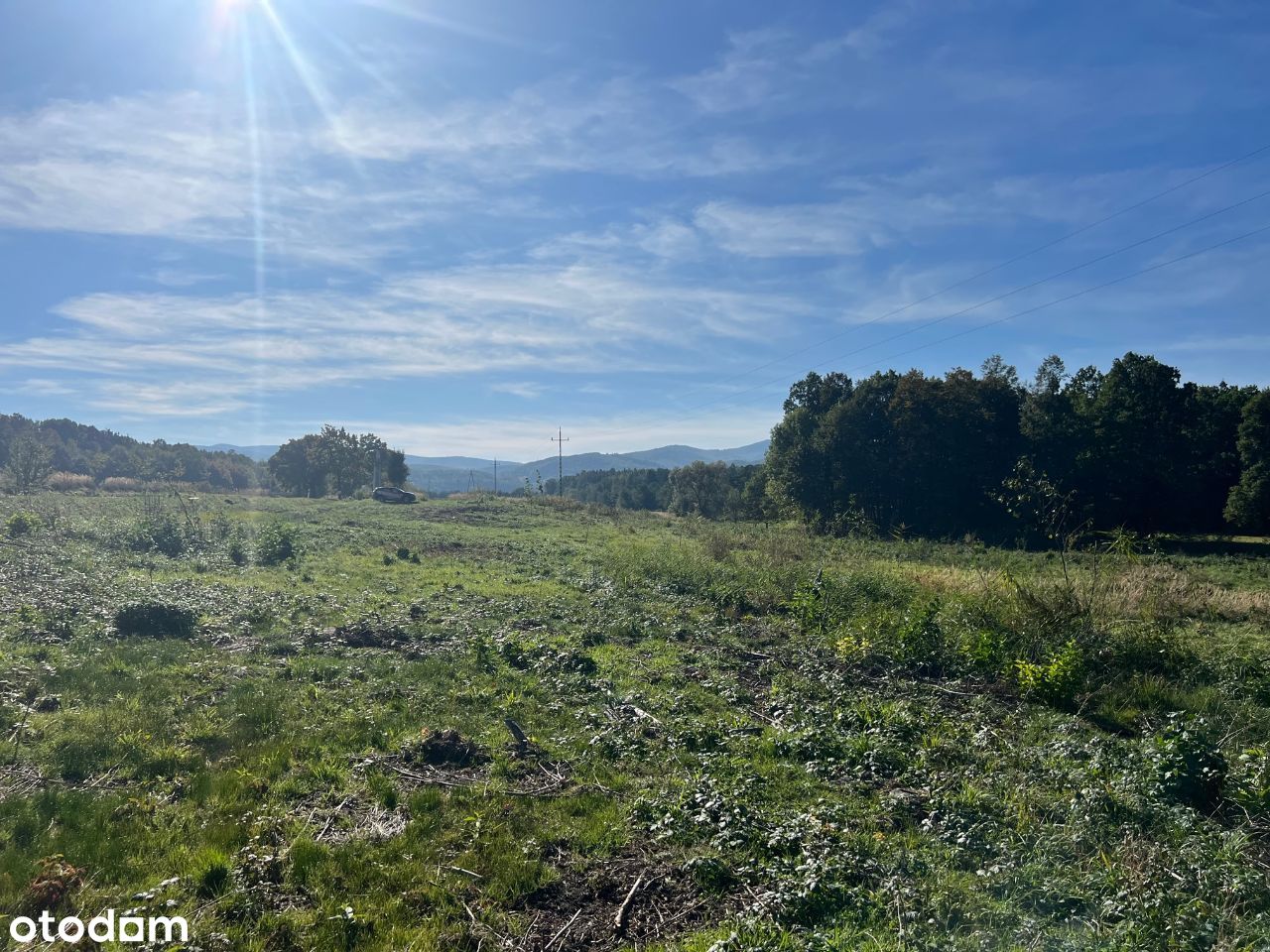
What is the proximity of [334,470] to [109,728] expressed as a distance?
9070 cm

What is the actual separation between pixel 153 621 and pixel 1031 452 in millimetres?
46993

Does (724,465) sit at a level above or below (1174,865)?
above

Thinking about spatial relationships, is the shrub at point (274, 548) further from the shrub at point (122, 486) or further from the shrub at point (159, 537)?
the shrub at point (122, 486)

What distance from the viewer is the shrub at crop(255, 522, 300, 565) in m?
22.2

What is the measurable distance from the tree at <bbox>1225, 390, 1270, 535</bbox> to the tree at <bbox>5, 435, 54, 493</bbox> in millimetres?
70188

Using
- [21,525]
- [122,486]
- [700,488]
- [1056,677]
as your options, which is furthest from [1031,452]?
[122,486]

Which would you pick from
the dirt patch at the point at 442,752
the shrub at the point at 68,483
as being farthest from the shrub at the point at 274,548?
the shrub at the point at 68,483

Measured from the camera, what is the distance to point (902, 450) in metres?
46.2

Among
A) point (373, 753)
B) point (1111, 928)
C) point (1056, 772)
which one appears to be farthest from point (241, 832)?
point (1056, 772)

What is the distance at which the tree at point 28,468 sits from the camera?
135ft

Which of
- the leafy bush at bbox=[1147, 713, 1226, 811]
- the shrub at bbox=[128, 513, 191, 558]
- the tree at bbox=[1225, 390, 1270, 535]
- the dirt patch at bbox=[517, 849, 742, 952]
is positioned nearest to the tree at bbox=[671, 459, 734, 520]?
the tree at bbox=[1225, 390, 1270, 535]

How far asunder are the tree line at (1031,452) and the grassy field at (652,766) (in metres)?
24.2

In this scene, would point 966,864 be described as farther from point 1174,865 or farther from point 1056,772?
point 1056,772
